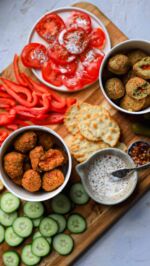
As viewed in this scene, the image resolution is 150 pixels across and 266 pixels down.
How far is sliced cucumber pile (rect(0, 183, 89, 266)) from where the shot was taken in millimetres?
2342

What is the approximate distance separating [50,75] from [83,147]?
42cm

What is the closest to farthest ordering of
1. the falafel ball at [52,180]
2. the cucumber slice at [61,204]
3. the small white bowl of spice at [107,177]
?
1. the falafel ball at [52,180]
2. the small white bowl of spice at [107,177]
3. the cucumber slice at [61,204]

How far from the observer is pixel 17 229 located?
2363mm

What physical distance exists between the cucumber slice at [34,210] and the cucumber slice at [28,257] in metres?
0.17

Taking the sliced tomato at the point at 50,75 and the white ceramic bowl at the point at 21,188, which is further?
the sliced tomato at the point at 50,75

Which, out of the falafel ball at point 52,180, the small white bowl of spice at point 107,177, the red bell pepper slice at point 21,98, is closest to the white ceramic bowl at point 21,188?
the falafel ball at point 52,180

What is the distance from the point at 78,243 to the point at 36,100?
78 cm

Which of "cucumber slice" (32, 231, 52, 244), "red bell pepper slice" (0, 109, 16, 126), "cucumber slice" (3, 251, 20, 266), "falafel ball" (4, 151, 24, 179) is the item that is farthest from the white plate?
"cucumber slice" (3, 251, 20, 266)

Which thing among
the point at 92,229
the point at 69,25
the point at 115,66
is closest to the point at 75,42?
the point at 69,25

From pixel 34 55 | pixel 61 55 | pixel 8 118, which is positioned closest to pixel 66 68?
pixel 61 55

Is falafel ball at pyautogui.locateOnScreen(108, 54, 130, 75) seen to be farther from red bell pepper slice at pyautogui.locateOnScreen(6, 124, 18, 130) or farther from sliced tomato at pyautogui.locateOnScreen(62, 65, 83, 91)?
red bell pepper slice at pyautogui.locateOnScreen(6, 124, 18, 130)

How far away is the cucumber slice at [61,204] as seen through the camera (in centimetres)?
236

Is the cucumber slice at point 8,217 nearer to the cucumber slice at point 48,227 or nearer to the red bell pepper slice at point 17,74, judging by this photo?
the cucumber slice at point 48,227

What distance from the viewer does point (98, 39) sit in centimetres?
242
